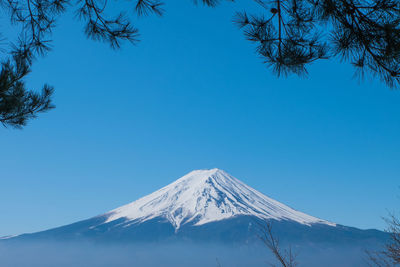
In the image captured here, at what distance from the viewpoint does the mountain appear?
346 ft

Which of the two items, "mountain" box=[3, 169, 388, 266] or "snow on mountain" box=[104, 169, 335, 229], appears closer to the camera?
"mountain" box=[3, 169, 388, 266]

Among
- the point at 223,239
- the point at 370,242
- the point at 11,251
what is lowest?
the point at 370,242

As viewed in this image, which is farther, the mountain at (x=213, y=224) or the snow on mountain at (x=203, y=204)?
the snow on mountain at (x=203, y=204)

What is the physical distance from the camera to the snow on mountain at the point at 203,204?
110 meters

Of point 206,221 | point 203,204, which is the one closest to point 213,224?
point 206,221

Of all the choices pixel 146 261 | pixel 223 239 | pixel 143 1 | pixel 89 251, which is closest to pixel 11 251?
pixel 89 251

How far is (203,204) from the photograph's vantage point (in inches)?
4471

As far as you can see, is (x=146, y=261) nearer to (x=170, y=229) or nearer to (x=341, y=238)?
(x=170, y=229)

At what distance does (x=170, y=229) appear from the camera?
107000mm

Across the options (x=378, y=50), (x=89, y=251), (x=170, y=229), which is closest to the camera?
(x=378, y=50)

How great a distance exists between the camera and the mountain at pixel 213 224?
10544 cm

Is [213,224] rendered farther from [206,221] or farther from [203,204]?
[203,204]

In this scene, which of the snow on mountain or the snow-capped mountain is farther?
the snow on mountain

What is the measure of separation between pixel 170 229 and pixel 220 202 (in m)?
16.4
